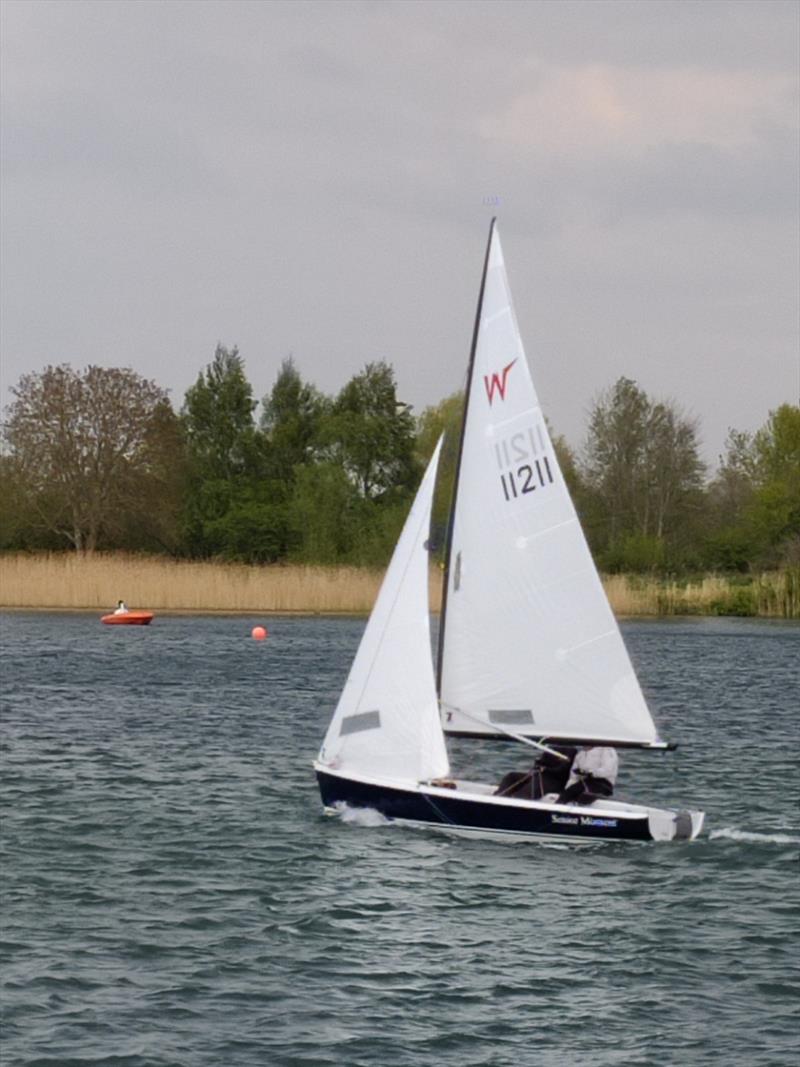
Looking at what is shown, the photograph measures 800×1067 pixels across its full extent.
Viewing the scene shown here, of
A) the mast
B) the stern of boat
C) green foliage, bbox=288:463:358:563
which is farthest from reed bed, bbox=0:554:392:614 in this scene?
the stern of boat

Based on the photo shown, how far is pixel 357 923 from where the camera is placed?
1753 cm

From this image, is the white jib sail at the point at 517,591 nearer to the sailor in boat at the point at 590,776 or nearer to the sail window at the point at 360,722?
the sailor in boat at the point at 590,776

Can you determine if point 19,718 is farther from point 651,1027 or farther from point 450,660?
point 651,1027

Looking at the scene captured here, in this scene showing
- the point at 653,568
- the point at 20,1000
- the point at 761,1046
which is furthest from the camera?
the point at 653,568

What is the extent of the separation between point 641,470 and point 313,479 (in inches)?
672

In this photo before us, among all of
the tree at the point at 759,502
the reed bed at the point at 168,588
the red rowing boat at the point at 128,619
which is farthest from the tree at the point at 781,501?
the red rowing boat at the point at 128,619

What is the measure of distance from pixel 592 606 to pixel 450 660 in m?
1.80

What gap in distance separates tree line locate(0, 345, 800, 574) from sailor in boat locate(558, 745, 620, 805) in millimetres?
61960

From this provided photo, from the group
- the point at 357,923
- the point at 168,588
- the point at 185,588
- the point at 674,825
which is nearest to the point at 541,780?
the point at 674,825

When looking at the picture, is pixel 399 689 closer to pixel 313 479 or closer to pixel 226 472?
pixel 313 479

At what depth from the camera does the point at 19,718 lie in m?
35.2

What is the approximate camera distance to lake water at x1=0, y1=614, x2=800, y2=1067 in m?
13.8

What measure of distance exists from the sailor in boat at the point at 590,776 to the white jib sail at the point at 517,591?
0.65 m

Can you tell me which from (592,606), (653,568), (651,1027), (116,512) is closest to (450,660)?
(592,606)
